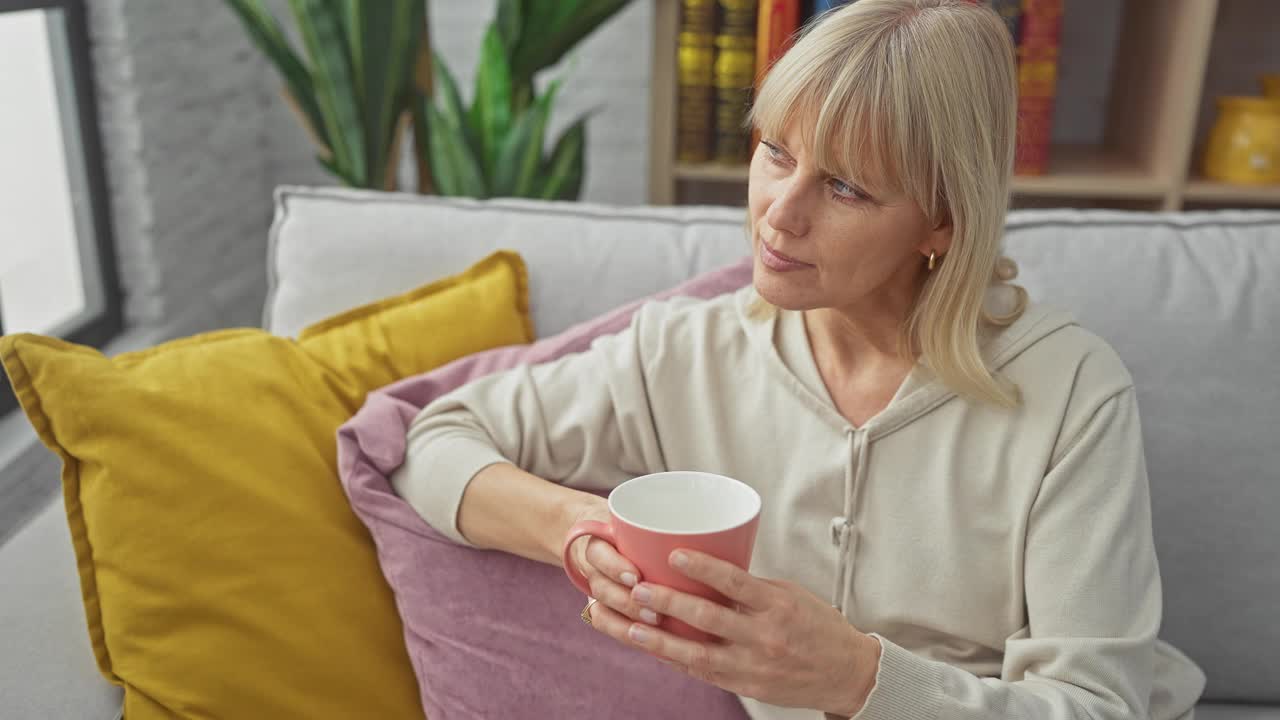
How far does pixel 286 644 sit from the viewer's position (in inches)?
41.4

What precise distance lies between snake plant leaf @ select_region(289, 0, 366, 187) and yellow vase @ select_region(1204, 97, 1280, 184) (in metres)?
1.70

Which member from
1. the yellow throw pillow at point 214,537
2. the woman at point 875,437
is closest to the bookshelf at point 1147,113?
the woman at point 875,437

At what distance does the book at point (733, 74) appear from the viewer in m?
2.22

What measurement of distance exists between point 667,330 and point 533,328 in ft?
0.96

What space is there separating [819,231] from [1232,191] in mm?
1677

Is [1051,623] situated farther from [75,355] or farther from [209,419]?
[75,355]

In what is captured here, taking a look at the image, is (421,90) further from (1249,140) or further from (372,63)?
(1249,140)

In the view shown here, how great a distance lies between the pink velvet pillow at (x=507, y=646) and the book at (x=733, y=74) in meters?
1.36

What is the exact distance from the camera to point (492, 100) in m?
2.03

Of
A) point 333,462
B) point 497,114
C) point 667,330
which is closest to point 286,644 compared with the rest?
point 333,462

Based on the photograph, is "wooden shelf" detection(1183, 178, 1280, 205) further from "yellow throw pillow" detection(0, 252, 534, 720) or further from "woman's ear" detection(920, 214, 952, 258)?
"yellow throw pillow" detection(0, 252, 534, 720)

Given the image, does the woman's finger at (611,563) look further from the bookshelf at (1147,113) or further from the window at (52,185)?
the window at (52,185)

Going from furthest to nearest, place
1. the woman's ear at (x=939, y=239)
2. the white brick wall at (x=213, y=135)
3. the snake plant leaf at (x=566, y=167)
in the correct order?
the white brick wall at (x=213, y=135) → the snake plant leaf at (x=566, y=167) → the woman's ear at (x=939, y=239)

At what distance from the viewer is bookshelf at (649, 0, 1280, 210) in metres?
2.17
